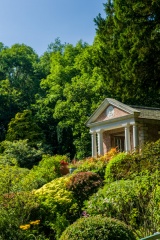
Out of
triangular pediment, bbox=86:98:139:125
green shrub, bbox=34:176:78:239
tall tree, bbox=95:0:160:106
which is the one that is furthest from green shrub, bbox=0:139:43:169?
green shrub, bbox=34:176:78:239

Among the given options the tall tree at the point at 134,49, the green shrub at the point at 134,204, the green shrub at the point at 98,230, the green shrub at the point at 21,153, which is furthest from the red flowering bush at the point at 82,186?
the green shrub at the point at 21,153

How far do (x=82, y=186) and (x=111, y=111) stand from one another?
10.8m

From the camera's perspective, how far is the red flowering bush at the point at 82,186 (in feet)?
44.1

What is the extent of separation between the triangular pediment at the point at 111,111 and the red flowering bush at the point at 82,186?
347 inches

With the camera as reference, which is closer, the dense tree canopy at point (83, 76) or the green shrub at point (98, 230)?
the green shrub at point (98, 230)

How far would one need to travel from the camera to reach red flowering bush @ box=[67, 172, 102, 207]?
13.4 metres

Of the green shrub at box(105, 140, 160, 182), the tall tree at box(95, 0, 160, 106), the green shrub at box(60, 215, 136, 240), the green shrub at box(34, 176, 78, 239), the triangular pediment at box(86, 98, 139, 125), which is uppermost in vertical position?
the tall tree at box(95, 0, 160, 106)

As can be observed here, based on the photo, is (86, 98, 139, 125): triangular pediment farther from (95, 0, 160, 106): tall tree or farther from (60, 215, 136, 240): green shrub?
(60, 215, 136, 240): green shrub

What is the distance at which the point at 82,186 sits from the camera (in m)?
13.6

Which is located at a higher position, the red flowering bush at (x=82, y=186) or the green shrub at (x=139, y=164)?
the green shrub at (x=139, y=164)

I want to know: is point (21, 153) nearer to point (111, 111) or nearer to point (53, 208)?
point (111, 111)

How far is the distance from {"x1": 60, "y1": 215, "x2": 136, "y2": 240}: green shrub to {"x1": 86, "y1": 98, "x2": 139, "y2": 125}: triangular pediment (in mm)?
15563

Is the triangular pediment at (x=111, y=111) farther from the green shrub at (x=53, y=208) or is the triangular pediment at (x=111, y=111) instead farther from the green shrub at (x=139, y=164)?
the green shrub at (x=53, y=208)

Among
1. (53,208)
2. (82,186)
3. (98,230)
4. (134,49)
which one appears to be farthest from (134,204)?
(134,49)
